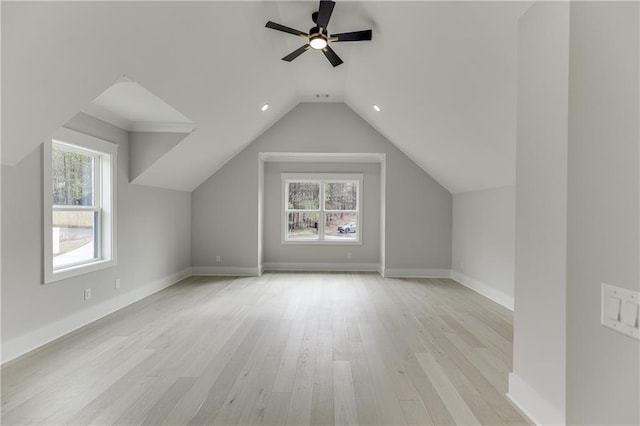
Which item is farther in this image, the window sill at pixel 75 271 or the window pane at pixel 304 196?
the window pane at pixel 304 196

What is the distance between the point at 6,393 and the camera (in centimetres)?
212

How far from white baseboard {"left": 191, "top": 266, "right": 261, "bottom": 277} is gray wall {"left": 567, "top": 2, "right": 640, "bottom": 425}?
547 cm

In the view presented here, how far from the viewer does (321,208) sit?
22.7 feet

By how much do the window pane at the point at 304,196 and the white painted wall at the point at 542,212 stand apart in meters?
5.18

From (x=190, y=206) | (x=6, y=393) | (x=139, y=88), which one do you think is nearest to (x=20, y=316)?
(x=6, y=393)

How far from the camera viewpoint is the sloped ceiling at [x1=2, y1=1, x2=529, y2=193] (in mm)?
2107

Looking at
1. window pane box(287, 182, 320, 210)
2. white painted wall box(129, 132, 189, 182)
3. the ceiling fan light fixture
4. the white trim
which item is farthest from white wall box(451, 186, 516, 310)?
white painted wall box(129, 132, 189, 182)

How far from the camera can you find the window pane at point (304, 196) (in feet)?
22.8

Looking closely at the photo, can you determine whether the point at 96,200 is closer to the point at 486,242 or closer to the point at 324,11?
the point at 324,11

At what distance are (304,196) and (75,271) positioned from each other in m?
4.35

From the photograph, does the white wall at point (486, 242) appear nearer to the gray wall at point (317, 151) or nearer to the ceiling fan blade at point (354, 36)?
the gray wall at point (317, 151)

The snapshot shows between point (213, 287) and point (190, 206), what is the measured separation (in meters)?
1.87

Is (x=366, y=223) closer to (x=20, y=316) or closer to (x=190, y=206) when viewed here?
(x=190, y=206)

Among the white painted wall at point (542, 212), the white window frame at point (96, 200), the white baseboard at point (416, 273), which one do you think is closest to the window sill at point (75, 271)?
the white window frame at point (96, 200)
